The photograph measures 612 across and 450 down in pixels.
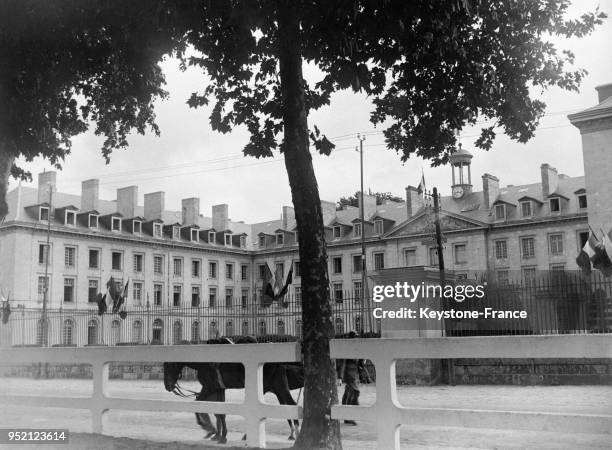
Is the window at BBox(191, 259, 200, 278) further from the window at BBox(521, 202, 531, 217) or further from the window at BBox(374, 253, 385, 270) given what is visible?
the window at BBox(521, 202, 531, 217)

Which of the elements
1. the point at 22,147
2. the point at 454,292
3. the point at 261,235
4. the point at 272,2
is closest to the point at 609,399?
the point at 454,292

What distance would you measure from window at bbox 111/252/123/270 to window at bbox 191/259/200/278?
931 centimetres

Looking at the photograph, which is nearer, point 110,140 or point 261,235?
point 110,140

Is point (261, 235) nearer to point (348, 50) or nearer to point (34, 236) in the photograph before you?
point (34, 236)

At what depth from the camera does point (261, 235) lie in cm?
8525

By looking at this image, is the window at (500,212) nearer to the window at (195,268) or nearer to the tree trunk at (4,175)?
the window at (195,268)

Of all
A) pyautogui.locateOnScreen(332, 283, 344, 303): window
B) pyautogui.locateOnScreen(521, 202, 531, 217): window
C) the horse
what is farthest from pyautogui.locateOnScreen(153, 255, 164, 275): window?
the horse

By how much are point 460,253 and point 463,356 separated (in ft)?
211

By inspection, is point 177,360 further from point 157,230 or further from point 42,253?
point 157,230

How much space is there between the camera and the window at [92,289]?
67.9 meters

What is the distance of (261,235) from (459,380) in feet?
213

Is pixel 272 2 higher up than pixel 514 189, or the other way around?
pixel 514 189

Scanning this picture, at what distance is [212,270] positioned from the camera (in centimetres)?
8100

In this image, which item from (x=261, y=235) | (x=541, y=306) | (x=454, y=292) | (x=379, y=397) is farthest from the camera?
(x=261, y=235)
